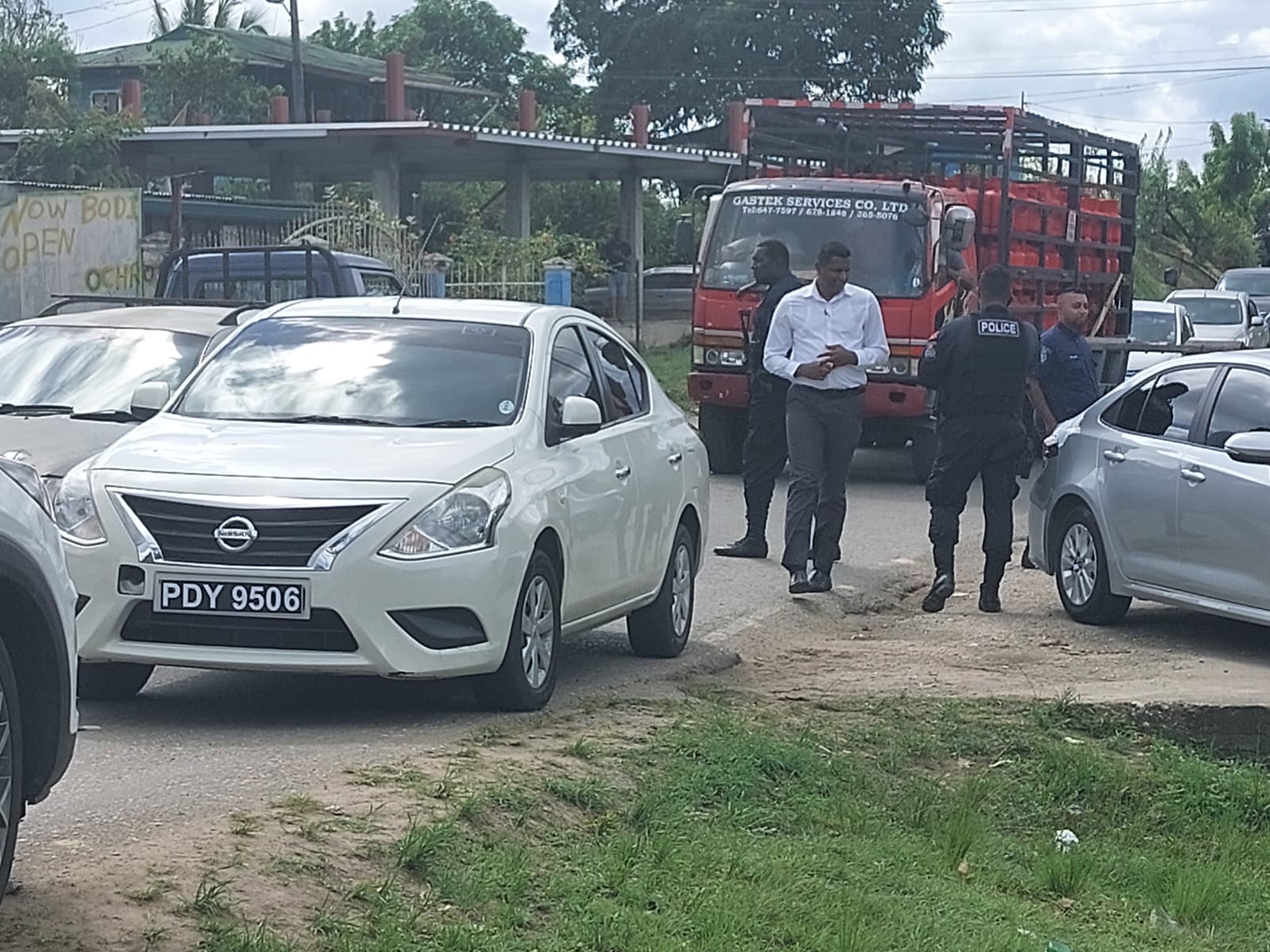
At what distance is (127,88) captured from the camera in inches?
1613

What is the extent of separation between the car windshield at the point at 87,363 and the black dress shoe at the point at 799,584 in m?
3.61

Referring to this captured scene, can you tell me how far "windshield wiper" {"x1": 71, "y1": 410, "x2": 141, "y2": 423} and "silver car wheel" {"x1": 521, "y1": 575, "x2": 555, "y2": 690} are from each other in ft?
10.3

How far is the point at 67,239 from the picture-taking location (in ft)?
81.4

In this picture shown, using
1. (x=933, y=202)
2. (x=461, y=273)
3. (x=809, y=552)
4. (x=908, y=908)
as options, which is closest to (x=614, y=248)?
(x=461, y=273)

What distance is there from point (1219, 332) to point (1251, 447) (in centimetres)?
2206

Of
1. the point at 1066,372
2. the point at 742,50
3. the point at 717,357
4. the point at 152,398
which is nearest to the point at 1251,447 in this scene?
the point at 1066,372

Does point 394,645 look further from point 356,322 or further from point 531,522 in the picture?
point 356,322

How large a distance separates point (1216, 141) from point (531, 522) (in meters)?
64.6

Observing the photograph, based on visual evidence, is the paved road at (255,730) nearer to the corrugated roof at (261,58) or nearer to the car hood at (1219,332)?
the car hood at (1219,332)

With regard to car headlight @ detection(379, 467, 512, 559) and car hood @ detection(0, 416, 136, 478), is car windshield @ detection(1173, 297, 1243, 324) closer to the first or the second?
car hood @ detection(0, 416, 136, 478)

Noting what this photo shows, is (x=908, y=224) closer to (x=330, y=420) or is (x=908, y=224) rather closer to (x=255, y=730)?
(x=330, y=420)

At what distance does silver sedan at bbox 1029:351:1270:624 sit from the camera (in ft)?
33.7

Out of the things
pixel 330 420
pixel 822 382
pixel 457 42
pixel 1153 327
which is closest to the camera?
pixel 330 420

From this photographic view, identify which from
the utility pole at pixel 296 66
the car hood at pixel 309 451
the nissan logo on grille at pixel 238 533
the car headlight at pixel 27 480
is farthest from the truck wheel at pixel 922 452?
the utility pole at pixel 296 66
